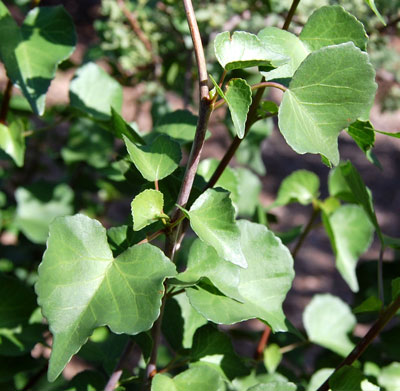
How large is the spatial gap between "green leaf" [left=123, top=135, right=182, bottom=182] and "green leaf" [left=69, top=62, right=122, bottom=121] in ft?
1.24

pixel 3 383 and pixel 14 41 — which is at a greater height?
pixel 14 41

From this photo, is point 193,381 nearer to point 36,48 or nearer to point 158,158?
point 158,158

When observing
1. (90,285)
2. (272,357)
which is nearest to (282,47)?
(90,285)

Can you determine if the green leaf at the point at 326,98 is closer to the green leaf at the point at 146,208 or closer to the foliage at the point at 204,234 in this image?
the foliage at the point at 204,234

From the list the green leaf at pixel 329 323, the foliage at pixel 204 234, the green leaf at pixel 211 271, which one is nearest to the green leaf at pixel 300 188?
the foliage at pixel 204 234

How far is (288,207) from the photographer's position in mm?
3332

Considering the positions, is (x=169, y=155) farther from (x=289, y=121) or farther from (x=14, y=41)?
(x=14, y=41)

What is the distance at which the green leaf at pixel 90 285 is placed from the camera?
523 mm

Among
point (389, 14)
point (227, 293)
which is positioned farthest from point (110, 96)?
point (389, 14)

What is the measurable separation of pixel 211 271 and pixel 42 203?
87cm

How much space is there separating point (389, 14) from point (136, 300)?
43.6 inches

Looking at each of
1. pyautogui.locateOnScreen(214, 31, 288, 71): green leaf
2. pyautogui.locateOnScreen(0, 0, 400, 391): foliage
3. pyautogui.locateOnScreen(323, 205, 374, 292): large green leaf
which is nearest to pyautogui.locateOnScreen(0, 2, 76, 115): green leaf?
pyautogui.locateOnScreen(0, 0, 400, 391): foliage

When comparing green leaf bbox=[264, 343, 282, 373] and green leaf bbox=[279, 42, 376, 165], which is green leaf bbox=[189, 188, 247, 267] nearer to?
→ green leaf bbox=[279, 42, 376, 165]

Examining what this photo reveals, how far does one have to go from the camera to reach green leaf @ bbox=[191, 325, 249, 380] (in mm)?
715
